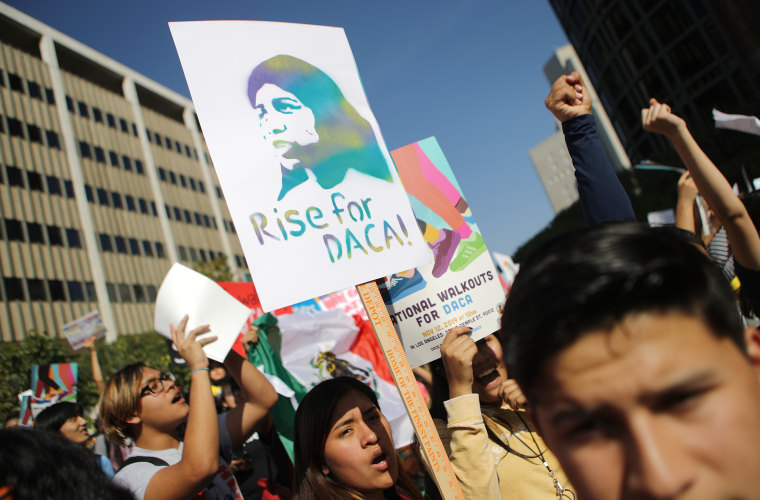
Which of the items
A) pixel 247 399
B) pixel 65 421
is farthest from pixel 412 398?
pixel 65 421

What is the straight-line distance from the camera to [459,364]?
182 centimetres

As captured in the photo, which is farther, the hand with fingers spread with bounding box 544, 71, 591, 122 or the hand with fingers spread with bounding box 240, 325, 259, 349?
the hand with fingers spread with bounding box 240, 325, 259, 349

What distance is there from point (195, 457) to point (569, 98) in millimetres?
1987

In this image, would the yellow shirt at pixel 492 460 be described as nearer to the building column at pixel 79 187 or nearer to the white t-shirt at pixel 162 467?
the white t-shirt at pixel 162 467

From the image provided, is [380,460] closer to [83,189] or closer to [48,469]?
[48,469]

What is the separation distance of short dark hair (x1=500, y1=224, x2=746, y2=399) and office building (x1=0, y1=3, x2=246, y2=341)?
2664 centimetres

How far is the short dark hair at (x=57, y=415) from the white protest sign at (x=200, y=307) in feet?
6.63

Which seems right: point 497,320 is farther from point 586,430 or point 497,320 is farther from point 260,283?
point 586,430

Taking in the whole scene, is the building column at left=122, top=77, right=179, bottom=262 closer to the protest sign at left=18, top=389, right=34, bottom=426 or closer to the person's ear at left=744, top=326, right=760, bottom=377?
the protest sign at left=18, top=389, right=34, bottom=426

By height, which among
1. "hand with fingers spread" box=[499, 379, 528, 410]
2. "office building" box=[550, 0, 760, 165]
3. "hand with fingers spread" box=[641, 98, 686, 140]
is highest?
"office building" box=[550, 0, 760, 165]

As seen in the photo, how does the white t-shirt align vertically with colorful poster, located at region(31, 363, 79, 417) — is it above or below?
below

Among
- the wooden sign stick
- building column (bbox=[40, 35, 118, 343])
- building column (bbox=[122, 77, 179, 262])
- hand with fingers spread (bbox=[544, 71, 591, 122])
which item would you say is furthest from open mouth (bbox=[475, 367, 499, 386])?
building column (bbox=[122, 77, 179, 262])

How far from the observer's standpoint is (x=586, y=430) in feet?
2.82

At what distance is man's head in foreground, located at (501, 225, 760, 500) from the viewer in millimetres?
778
